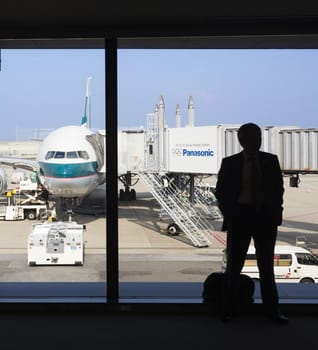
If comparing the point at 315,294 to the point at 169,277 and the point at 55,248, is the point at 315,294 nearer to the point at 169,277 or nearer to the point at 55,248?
the point at 169,277

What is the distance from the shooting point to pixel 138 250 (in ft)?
24.4

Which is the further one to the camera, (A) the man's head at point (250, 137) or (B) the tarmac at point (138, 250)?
(B) the tarmac at point (138, 250)

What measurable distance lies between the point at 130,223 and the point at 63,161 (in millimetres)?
2276

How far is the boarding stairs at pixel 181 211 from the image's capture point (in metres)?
8.52

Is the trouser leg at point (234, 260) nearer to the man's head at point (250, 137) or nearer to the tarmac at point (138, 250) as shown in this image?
the man's head at point (250, 137)

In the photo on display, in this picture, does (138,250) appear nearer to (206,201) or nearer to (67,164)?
(67,164)

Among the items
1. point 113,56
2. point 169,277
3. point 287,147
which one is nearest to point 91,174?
point 287,147

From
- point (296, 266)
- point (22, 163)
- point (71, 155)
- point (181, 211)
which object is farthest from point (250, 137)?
point (22, 163)

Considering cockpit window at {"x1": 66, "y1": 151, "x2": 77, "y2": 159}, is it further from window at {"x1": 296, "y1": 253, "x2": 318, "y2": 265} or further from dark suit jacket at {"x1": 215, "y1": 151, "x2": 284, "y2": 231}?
dark suit jacket at {"x1": 215, "y1": 151, "x2": 284, "y2": 231}

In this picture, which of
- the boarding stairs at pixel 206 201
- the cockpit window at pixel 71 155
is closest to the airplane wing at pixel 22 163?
the cockpit window at pixel 71 155

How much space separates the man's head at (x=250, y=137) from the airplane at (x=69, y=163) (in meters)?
8.53

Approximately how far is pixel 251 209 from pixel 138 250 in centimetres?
565

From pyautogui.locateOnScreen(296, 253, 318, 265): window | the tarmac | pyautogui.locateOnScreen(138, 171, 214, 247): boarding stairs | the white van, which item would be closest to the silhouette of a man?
the tarmac
